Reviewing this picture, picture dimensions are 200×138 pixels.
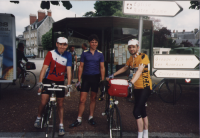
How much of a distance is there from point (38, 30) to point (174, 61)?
210 feet

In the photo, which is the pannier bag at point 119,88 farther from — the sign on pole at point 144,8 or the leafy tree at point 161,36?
the leafy tree at point 161,36

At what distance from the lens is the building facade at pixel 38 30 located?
209ft

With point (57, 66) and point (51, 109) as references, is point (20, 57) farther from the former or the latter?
point (51, 109)

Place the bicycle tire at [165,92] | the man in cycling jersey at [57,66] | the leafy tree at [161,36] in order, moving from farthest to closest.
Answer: the leafy tree at [161,36], the bicycle tire at [165,92], the man in cycling jersey at [57,66]

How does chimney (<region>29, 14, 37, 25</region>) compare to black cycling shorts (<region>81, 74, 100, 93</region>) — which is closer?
black cycling shorts (<region>81, 74, 100, 93</region>)

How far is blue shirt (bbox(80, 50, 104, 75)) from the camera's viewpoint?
4.07m

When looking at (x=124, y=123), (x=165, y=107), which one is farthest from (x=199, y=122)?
(x=124, y=123)

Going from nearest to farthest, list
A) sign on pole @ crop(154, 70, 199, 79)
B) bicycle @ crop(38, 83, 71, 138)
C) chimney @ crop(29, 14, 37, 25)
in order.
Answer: bicycle @ crop(38, 83, 71, 138) < sign on pole @ crop(154, 70, 199, 79) < chimney @ crop(29, 14, 37, 25)

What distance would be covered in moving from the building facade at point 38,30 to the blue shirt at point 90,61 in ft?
202

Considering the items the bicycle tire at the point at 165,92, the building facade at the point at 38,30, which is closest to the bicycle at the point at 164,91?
the bicycle tire at the point at 165,92

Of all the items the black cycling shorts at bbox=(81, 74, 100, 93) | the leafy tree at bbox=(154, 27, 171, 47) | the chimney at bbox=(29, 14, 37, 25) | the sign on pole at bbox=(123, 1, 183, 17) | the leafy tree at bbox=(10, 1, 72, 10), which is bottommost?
the black cycling shorts at bbox=(81, 74, 100, 93)

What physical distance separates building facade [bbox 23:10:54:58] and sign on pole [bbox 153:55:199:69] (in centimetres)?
6096

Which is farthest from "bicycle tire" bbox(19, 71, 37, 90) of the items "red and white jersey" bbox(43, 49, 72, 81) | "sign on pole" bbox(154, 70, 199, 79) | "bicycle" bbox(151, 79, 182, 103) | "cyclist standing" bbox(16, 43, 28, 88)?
"sign on pole" bbox(154, 70, 199, 79)

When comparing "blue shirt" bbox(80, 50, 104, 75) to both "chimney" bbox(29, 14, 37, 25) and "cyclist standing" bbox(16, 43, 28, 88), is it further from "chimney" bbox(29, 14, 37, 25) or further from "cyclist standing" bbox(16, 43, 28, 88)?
"chimney" bbox(29, 14, 37, 25)
